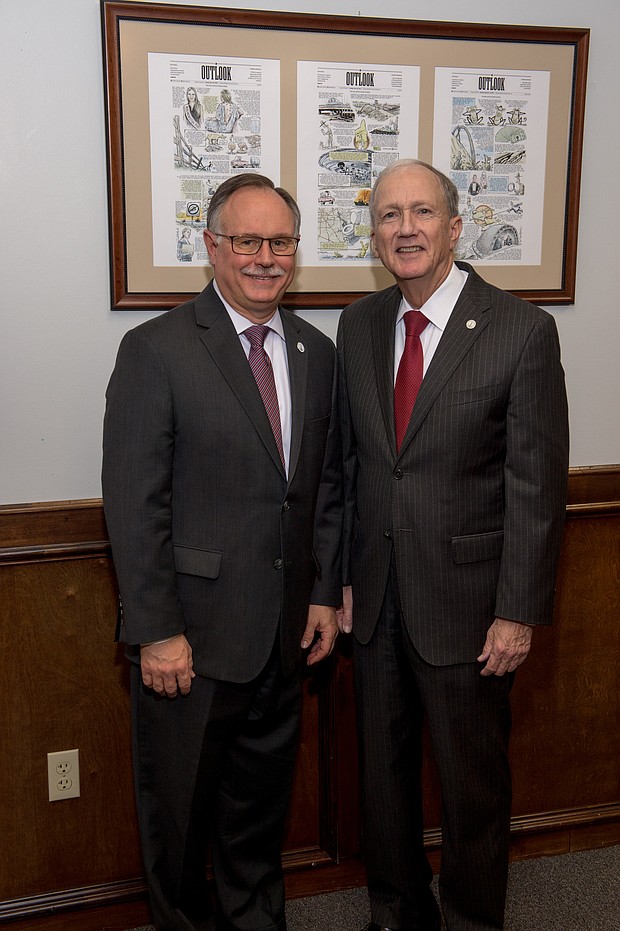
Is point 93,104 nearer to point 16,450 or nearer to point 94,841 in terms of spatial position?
point 16,450

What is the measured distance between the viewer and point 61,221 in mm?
2068

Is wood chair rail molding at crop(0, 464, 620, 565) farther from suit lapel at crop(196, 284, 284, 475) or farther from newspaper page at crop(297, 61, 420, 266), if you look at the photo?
newspaper page at crop(297, 61, 420, 266)

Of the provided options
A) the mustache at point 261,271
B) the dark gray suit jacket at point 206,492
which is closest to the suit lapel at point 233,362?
the dark gray suit jacket at point 206,492

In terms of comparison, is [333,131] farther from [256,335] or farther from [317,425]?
[317,425]

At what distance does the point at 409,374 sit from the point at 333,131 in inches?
26.5

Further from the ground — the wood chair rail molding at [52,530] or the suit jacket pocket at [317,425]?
the suit jacket pocket at [317,425]

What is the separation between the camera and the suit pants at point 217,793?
1961 millimetres

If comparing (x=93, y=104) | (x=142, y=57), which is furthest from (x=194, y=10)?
(x=93, y=104)

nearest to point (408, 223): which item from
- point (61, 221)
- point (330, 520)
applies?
point (330, 520)

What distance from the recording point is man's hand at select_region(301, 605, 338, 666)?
6.98 feet

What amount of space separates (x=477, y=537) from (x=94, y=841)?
1279 millimetres

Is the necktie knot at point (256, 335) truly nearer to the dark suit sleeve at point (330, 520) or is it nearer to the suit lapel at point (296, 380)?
the suit lapel at point (296, 380)

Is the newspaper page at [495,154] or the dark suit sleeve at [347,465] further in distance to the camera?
the newspaper page at [495,154]

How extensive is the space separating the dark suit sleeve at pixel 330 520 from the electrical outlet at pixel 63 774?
743mm
